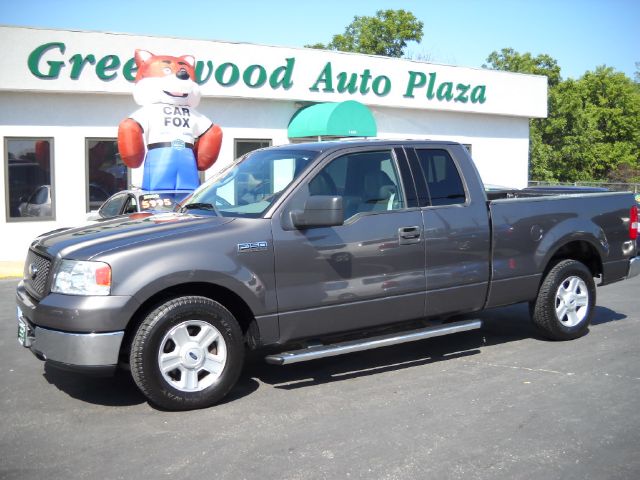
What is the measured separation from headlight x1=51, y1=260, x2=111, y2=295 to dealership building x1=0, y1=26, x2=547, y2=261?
11.1 meters

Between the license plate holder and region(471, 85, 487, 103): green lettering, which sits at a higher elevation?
region(471, 85, 487, 103): green lettering

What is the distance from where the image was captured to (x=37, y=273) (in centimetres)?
516

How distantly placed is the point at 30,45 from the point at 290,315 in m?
11.7

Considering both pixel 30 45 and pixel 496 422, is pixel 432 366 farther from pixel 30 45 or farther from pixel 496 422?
pixel 30 45

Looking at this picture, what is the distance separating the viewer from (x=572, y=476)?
383cm

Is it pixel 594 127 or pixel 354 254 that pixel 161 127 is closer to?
pixel 354 254

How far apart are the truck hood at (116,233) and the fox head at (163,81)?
26.9ft

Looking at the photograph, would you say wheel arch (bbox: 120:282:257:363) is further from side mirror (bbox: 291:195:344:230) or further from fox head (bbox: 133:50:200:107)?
fox head (bbox: 133:50:200:107)

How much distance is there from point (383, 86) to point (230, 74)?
4706 mm

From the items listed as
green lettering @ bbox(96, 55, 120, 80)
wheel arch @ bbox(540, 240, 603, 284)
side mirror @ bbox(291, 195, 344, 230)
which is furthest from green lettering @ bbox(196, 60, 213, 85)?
side mirror @ bbox(291, 195, 344, 230)

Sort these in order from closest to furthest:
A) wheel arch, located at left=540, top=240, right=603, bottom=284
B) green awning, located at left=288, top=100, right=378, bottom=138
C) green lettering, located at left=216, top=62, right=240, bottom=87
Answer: wheel arch, located at left=540, top=240, right=603, bottom=284
green awning, located at left=288, top=100, right=378, bottom=138
green lettering, located at left=216, top=62, right=240, bottom=87

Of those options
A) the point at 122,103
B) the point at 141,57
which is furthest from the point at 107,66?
the point at 141,57

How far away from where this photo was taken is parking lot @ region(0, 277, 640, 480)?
3.98 meters

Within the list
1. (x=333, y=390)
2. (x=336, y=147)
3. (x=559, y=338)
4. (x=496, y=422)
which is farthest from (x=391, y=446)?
(x=559, y=338)
